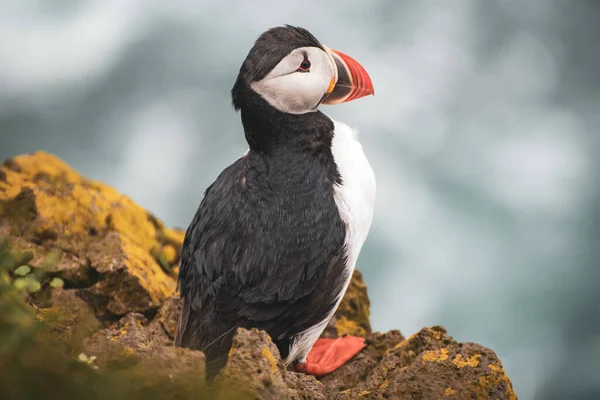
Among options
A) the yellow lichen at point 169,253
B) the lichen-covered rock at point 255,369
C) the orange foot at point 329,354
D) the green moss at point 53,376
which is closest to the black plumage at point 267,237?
the orange foot at point 329,354

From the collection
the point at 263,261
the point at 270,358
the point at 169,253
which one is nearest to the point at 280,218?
the point at 263,261

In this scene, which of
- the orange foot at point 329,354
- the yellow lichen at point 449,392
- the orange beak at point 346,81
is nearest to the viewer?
the yellow lichen at point 449,392

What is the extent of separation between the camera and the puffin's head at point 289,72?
3.24 metres

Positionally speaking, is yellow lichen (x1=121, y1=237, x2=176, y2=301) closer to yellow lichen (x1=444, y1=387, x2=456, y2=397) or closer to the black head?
the black head

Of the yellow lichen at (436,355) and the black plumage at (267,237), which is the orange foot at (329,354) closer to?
the black plumage at (267,237)

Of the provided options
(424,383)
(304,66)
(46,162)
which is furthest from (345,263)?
(46,162)

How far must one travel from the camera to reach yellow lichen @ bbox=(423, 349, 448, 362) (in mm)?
3080

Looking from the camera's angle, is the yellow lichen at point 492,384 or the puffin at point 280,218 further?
the puffin at point 280,218

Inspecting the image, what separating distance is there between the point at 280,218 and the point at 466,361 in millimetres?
1124

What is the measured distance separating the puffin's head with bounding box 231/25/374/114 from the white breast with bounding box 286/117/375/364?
0.32 metres

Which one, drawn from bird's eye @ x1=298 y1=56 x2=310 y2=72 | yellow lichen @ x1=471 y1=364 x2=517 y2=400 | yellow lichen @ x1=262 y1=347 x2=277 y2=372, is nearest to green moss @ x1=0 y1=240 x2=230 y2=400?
yellow lichen @ x1=262 y1=347 x2=277 y2=372

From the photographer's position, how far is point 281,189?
3.29m

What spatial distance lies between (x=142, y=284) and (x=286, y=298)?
3.60ft

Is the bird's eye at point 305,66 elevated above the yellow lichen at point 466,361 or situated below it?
above
